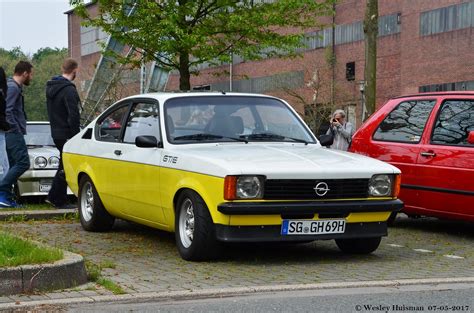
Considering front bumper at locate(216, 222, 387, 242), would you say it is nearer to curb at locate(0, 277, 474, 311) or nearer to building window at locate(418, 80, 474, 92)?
curb at locate(0, 277, 474, 311)

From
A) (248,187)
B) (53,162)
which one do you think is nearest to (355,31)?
(53,162)

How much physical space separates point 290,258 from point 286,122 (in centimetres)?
161

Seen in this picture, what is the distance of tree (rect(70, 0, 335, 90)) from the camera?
21.5 metres

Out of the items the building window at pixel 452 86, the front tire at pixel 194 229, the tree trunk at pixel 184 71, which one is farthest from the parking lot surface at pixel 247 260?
the building window at pixel 452 86

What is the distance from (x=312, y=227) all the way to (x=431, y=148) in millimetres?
2970

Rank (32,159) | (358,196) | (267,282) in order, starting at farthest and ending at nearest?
(32,159)
(358,196)
(267,282)

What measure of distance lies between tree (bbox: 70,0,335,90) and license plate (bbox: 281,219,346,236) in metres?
13.7

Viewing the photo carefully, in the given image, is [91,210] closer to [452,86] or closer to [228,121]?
[228,121]

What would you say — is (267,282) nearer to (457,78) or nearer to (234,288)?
(234,288)

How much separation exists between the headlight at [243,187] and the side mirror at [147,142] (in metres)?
1.40

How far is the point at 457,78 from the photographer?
52.1 metres

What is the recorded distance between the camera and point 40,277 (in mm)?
6254

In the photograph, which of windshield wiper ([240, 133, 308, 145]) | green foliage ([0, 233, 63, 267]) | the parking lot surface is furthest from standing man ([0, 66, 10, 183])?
green foliage ([0, 233, 63, 267])

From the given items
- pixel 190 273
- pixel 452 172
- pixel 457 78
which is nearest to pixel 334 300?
pixel 190 273
